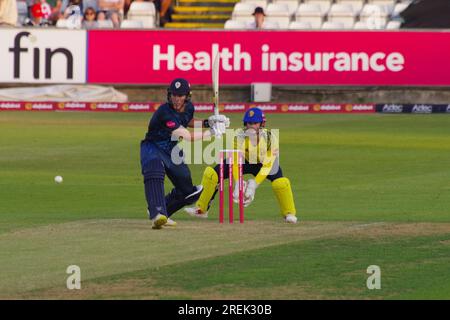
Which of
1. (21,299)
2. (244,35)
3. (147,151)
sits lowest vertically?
(21,299)

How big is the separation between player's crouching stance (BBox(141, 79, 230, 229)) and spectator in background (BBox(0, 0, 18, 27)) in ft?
61.1

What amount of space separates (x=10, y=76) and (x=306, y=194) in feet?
49.7

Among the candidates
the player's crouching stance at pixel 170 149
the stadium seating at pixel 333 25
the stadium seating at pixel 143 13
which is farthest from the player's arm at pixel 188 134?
the stadium seating at pixel 143 13

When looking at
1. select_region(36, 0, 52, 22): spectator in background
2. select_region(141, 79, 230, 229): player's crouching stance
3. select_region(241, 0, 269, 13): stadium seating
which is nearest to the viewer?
select_region(141, 79, 230, 229): player's crouching stance

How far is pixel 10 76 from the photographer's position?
32281mm

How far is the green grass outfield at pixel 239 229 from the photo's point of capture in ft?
37.1

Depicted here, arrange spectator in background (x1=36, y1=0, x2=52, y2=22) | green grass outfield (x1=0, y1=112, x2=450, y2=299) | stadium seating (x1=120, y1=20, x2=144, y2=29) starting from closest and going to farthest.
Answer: green grass outfield (x1=0, y1=112, x2=450, y2=299) → stadium seating (x1=120, y1=20, x2=144, y2=29) → spectator in background (x1=36, y1=0, x2=52, y2=22)

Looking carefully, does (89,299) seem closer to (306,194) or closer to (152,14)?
(306,194)

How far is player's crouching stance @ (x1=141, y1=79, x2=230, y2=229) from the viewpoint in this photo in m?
14.4

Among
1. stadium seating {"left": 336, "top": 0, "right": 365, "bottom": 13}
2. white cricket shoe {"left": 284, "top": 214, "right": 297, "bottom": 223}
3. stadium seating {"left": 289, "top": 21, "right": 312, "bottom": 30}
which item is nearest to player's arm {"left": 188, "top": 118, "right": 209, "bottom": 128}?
white cricket shoe {"left": 284, "top": 214, "right": 297, "bottom": 223}

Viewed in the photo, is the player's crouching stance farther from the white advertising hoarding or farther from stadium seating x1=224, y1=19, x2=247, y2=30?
stadium seating x1=224, y1=19, x2=247, y2=30

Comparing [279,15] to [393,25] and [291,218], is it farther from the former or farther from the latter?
[291,218]

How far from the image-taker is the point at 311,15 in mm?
34906
